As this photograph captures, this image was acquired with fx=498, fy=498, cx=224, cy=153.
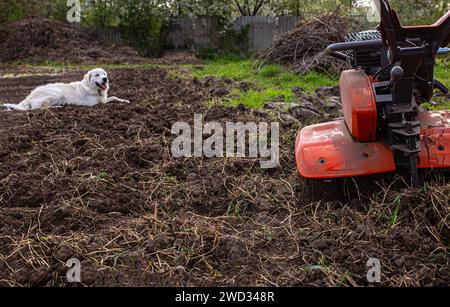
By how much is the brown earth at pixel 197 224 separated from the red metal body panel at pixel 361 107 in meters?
A: 0.41

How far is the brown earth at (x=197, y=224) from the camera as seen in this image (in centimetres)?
276

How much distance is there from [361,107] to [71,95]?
21.6 ft

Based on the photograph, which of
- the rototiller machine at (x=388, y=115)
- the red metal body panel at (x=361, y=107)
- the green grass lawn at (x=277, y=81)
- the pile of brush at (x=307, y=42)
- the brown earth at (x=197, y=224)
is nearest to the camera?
the brown earth at (x=197, y=224)

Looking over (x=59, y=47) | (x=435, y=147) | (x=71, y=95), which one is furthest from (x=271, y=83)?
(x=59, y=47)

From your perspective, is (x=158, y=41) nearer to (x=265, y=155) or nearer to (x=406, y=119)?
(x=265, y=155)

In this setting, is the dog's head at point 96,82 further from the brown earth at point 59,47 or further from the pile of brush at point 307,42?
the brown earth at point 59,47

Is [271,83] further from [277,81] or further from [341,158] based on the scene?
[341,158]

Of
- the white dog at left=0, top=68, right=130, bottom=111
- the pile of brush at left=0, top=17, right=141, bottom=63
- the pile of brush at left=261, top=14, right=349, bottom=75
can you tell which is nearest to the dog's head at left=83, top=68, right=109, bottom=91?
the white dog at left=0, top=68, right=130, bottom=111

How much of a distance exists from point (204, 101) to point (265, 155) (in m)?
3.22

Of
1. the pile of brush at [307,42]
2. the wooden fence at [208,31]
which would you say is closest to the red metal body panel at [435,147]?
the pile of brush at [307,42]

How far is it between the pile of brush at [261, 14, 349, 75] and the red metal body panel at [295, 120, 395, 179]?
27.3 feet

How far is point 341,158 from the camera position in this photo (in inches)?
124

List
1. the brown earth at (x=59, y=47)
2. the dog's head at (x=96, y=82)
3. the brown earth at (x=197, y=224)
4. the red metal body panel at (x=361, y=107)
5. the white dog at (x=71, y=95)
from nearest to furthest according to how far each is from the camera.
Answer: the brown earth at (x=197, y=224), the red metal body panel at (x=361, y=107), the white dog at (x=71, y=95), the dog's head at (x=96, y=82), the brown earth at (x=59, y=47)

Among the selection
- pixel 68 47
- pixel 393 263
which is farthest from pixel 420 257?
pixel 68 47
